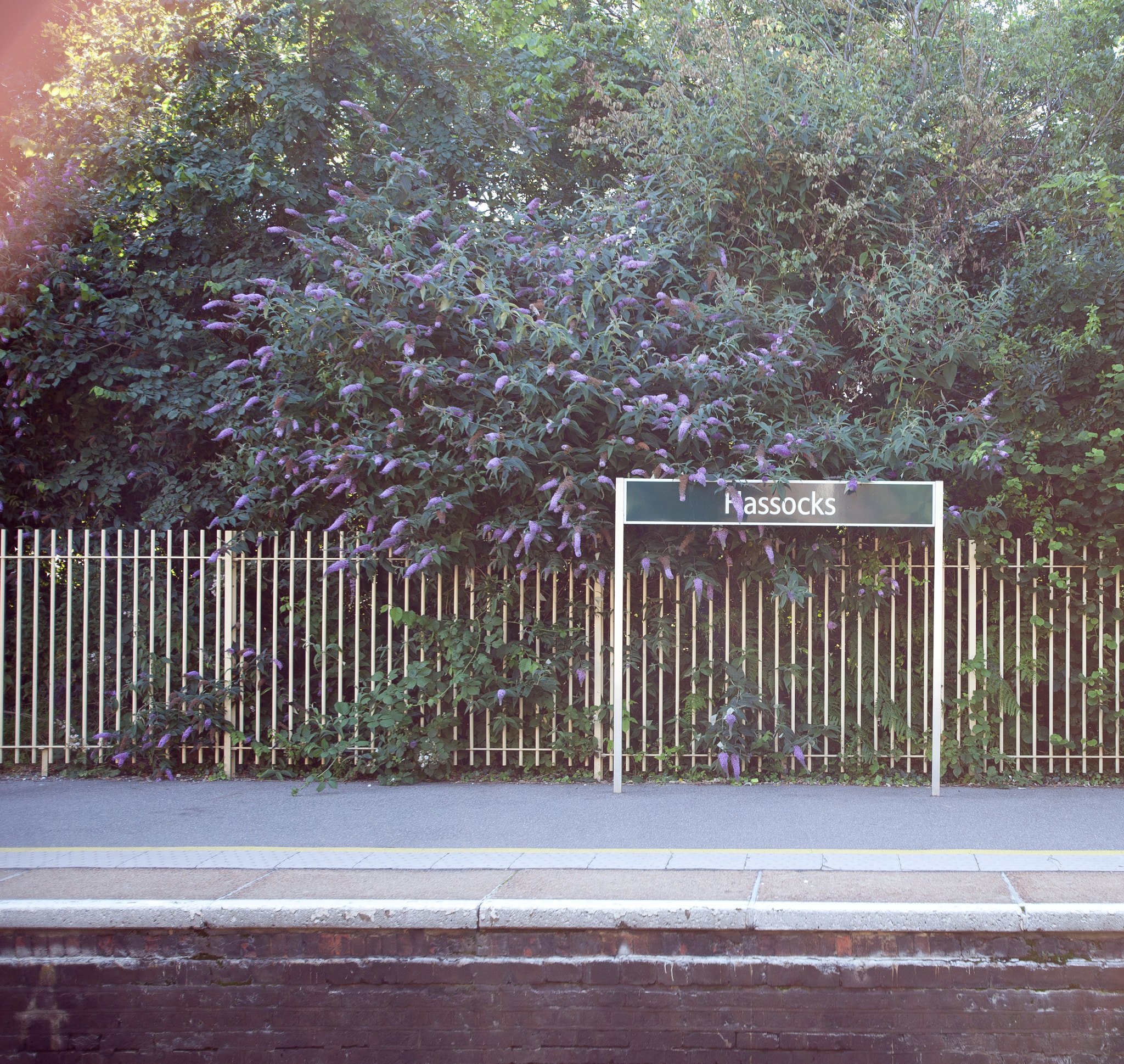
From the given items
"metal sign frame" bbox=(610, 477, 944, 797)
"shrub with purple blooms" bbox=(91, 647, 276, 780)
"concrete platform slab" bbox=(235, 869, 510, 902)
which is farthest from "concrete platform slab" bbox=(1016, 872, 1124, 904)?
"shrub with purple blooms" bbox=(91, 647, 276, 780)

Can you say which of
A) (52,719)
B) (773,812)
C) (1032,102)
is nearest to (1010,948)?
(773,812)

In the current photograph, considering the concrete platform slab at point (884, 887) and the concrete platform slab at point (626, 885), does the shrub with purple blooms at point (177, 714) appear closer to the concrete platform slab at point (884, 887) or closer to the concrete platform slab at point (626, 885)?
the concrete platform slab at point (626, 885)

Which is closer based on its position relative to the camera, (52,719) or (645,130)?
(52,719)

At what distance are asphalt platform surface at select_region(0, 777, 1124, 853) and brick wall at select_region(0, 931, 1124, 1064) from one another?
145cm

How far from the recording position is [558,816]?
21.1 ft

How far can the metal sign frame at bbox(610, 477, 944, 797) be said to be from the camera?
6.95 meters

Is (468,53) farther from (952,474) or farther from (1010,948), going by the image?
(1010,948)

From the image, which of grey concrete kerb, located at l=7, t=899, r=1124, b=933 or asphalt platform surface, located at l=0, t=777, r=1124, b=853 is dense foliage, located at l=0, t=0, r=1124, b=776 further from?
grey concrete kerb, located at l=7, t=899, r=1124, b=933

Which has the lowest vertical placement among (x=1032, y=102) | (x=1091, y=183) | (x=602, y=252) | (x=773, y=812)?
(x=773, y=812)

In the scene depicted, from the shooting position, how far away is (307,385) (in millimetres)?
8172

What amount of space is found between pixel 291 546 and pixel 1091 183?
7383 mm

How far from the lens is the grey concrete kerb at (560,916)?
4.02m

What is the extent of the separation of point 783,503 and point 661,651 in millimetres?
1514

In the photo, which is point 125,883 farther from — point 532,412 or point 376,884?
point 532,412
